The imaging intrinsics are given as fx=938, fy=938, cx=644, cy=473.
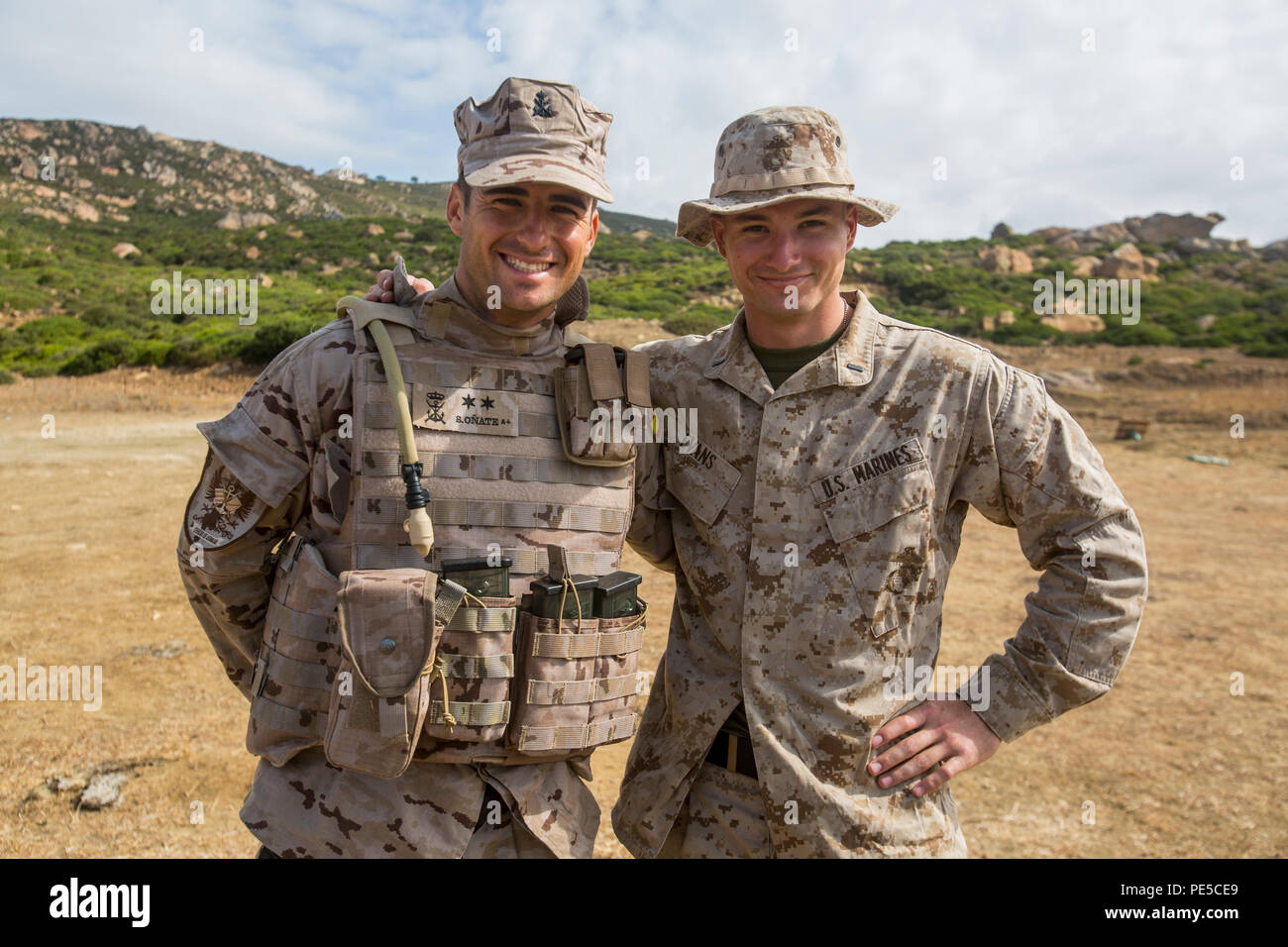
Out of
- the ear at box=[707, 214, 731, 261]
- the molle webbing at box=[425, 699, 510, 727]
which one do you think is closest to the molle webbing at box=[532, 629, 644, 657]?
the molle webbing at box=[425, 699, 510, 727]

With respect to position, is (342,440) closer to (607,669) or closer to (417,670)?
(417,670)

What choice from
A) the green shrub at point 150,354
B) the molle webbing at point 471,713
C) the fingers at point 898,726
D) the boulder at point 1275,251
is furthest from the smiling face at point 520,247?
the boulder at point 1275,251

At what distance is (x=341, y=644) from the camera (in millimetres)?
2039

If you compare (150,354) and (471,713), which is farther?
(150,354)

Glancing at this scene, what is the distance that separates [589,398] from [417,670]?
2.57 feet

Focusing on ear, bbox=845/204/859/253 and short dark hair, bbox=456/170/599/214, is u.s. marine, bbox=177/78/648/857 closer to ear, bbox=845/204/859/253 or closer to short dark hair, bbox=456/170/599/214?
short dark hair, bbox=456/170/599/214

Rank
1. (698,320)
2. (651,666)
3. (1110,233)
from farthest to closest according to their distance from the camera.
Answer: (1110,233), (698,320), (651,666)

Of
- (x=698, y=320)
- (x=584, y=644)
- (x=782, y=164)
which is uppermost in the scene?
(x=698, y=320)

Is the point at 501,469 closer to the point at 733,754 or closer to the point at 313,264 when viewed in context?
the point at 733,754

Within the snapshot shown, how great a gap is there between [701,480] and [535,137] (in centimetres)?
100

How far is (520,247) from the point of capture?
236 cm

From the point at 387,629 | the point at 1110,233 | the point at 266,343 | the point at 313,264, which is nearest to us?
the point at 387,629

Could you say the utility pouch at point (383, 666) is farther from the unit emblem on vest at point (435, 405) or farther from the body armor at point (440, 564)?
the unit emblem on vest at point (435, 405)

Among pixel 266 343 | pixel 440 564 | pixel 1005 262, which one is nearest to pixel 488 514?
pixel 440 564
